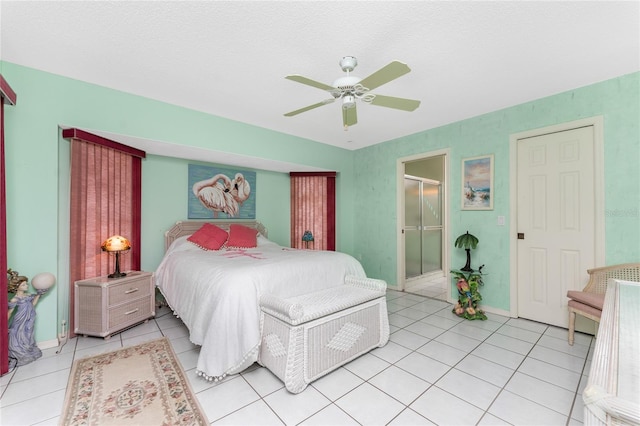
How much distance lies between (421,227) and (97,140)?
5.00 m

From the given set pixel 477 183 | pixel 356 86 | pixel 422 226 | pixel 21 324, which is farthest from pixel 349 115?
pixel 422 226

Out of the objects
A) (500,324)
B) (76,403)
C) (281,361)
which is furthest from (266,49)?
(500,324)

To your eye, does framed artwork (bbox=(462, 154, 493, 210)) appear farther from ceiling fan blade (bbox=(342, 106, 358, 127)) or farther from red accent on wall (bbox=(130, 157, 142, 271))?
red accent on wall (bbox=(130, 157, 142, 271))

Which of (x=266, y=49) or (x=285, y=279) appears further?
(x=285, y=279)

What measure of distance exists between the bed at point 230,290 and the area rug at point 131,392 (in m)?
0.25

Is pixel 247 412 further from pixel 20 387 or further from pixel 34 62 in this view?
pixel 34 62

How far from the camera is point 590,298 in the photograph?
238 cm

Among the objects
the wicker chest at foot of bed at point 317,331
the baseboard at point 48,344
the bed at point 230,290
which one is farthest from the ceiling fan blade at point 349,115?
the baseboard at point 48,344

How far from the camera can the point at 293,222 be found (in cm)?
507

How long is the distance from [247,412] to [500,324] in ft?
9.55

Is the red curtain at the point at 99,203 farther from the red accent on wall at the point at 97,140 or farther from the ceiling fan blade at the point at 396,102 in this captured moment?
the ceiling fan blade at the point at 396,102

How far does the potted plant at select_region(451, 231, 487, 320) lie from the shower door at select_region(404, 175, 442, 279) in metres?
1.25

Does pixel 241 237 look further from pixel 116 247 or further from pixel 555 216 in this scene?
pixel 555 216

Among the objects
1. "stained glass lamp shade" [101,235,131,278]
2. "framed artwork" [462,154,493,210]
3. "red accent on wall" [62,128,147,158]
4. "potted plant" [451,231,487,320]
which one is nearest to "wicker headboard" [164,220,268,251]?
"stained glass lamp shade" [101,235,131,278]
